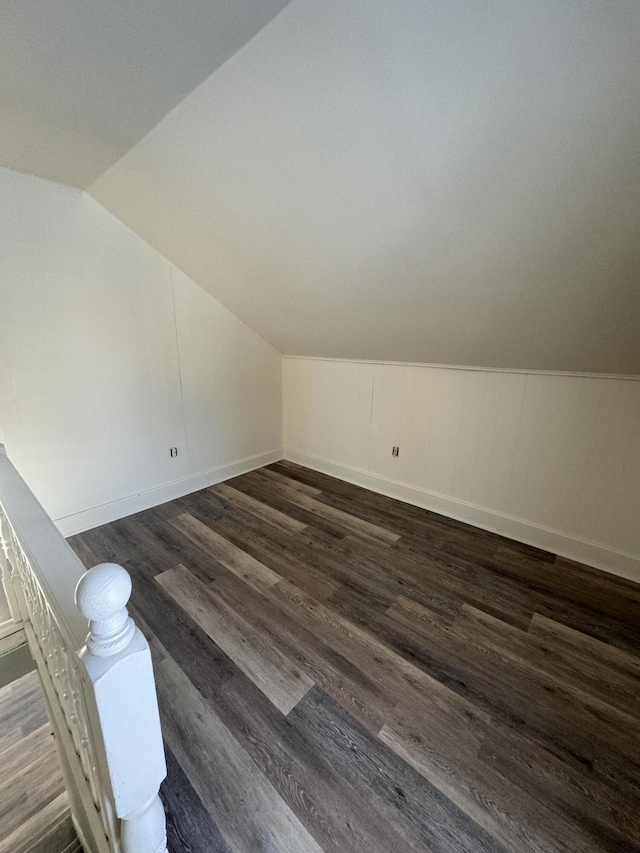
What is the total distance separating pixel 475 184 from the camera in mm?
1259

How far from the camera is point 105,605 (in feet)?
1.81

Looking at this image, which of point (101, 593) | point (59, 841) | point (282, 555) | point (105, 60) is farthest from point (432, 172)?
point (59, 841)

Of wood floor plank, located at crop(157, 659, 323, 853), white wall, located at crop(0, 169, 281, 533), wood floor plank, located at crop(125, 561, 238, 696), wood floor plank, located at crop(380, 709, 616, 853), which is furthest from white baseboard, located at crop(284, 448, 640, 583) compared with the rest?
wood floor plank, located at crop(157, 659, 323, 853)

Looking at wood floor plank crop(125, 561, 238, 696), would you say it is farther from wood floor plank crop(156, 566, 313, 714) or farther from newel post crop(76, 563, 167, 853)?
newel post crop(76, 563, 167, 853)

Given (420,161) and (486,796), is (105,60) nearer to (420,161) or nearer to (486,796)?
(420,161)

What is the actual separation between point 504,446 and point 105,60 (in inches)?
108

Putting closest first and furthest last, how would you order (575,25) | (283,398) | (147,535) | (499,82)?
A: (575,25) → (499,82) → (147,535) → (283,398)

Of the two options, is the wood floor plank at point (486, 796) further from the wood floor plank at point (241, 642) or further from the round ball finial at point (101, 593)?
the round ball finial at point (101, 593)

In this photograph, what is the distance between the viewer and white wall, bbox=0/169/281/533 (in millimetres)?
2047

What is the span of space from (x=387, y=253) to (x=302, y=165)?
21.3 inches

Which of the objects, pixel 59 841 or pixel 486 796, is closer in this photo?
pixel 486 796

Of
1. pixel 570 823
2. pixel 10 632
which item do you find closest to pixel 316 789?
pixel 570 823

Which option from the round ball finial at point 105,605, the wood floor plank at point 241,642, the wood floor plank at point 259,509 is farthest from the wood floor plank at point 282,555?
the round ball finial at point 105,605

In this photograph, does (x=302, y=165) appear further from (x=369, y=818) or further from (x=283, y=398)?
(x=283, y=398)
